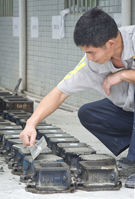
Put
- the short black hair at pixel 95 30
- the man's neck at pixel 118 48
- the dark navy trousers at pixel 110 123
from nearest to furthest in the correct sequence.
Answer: the short black hair at pixel 95 30 < the man's neck at pixel 118 48 < the dark navy trousers at pixel 110 123

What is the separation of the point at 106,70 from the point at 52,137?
42.7 inches

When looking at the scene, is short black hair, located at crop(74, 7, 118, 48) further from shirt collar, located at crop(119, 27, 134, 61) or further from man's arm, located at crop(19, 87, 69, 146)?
man's arm, located at crop(19, 87, 69, 146)

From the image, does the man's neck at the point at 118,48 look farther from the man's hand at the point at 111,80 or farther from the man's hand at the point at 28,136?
the man's hand at the point at 28,136

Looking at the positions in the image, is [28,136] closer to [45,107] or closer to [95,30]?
[45,107]

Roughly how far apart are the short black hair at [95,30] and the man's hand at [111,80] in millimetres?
461

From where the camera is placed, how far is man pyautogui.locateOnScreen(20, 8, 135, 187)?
317 centimetres

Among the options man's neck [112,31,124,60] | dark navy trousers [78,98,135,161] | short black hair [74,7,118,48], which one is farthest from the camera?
dark navy trousers [78,98,135,161]

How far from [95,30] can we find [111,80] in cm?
59

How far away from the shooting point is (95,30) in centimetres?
313

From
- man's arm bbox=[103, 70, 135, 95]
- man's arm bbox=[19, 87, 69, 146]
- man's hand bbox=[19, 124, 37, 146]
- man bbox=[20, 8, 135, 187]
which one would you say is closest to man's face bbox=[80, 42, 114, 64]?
man bbox=[20, 8, 135, 187]

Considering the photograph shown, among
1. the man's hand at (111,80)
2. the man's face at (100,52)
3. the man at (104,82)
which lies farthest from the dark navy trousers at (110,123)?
the man's face at (100,52)

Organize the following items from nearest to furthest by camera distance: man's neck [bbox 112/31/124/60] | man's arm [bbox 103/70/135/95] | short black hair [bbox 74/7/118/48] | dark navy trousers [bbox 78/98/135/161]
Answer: short black hair [bbox 74/7/118/48]
man's neck [bbox 112/31/124/60]
man's arm [bbox 103/70/135/95]
dark navy trousers [bbox 78/98/135/161]

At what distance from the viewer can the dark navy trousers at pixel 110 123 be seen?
4055mm

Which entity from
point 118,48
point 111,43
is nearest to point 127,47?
point 118,48
